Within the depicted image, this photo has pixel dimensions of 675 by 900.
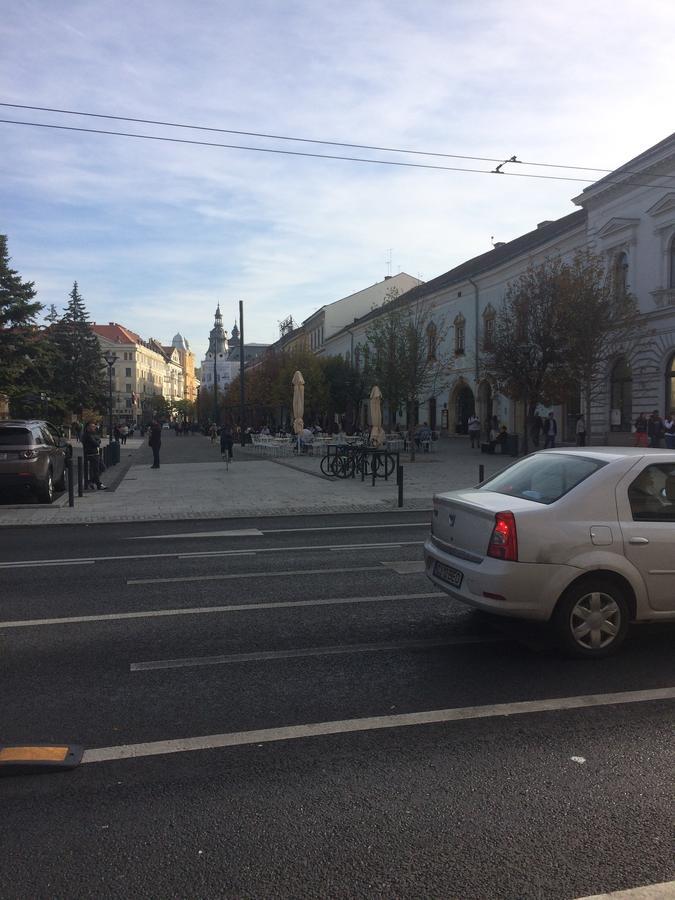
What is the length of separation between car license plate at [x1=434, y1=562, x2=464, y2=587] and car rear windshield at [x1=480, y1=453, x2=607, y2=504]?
75 centimetres

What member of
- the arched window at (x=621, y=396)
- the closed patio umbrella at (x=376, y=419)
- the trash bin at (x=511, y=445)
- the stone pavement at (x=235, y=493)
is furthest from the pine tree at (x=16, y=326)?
the arched window at (x=621, y=396)

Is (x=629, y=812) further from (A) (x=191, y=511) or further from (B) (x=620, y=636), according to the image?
(A) (x=191, y=511)

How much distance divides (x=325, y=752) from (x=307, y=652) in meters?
1.69

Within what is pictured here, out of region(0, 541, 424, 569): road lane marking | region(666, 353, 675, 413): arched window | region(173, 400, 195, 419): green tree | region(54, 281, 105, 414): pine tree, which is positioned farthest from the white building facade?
region(173, 400, 195, 419): green tree

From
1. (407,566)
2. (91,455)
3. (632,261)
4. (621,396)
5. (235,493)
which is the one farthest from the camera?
(621,396)

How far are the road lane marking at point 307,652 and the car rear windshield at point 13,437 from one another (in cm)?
1107

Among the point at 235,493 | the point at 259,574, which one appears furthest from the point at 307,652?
the point at 235,493

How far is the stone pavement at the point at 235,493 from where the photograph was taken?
14469 mm

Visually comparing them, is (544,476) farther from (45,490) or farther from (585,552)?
(45,490)

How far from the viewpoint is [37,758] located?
3.67m

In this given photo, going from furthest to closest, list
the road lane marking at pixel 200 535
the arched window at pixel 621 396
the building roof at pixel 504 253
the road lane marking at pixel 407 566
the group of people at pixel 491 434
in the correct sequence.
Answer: the building roof at pixel 504 253 → the group of people at pixel 491 434 → the arched window at pixel 621 396 → the road lane marking at pixel 200 535 → the road lane marking at pixel 407 566

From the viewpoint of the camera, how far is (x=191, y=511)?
14758mm

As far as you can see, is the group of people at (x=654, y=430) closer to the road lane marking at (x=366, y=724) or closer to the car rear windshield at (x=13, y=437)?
the car rear windshield at (x=13, y=437)

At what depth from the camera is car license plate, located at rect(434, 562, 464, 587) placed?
5.59m
